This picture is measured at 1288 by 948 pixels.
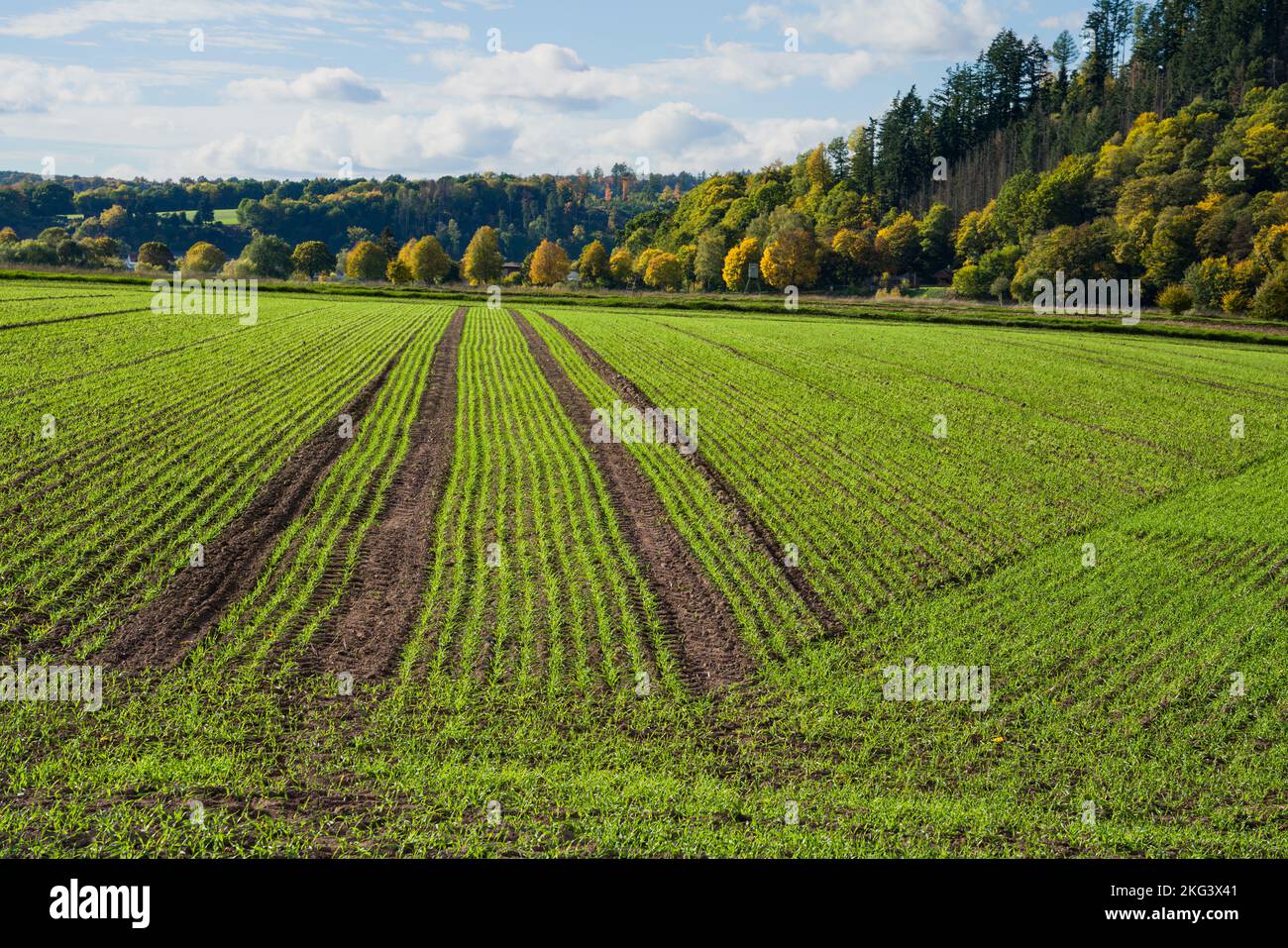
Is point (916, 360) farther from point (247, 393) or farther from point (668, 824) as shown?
point (668, 824)

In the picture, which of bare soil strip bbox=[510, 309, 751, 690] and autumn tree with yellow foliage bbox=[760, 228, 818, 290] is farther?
autumn tree with yellow foliage bbox=[760, 228, 818, 290]

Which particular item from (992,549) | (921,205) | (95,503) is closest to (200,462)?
(95,503)

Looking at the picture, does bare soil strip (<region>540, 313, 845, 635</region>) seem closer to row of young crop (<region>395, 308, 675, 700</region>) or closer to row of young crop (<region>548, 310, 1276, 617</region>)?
row of young crop (<region>548, 310, 1276, 617</region>)

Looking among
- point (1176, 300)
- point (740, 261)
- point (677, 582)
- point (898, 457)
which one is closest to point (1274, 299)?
point (1176, 300)

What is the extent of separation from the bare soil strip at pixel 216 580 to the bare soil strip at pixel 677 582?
6925 millimetres

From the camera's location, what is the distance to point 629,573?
57.2 ft

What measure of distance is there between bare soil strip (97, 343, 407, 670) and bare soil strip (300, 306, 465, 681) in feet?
5.79

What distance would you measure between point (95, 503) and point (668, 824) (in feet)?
49.3

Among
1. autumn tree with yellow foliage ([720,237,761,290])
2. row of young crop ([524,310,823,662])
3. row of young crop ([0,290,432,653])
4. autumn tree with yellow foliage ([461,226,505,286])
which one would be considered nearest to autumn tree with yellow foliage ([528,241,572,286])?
autumn tree with yellow foliage ([461,226,505,286])

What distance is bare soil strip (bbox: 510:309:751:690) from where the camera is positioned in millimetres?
14102

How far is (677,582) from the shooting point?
17.2 m

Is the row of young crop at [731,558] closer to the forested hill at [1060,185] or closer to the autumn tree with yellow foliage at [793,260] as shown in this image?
the forested hill at [1060,185]

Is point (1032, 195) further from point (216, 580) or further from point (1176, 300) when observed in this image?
point (216, 580)

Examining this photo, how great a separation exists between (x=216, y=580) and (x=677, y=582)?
7820mm
